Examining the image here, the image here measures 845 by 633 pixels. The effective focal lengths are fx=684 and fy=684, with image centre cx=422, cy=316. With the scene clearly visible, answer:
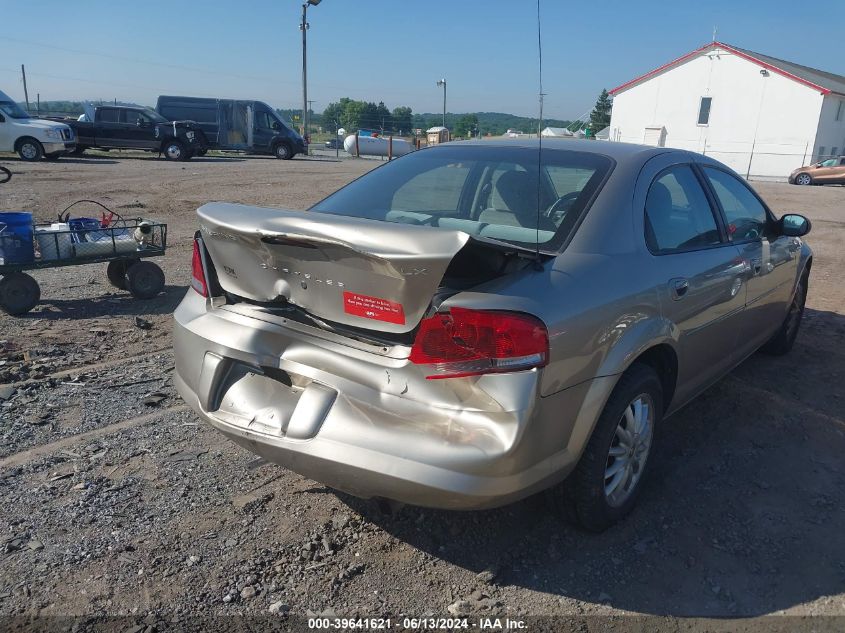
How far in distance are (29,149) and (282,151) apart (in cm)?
1054

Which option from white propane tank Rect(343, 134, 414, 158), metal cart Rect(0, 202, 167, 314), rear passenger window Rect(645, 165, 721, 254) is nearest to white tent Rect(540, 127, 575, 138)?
rear passenger window Rect(645, 165, 721, 254)

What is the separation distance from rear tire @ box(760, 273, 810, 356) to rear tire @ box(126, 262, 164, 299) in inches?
209

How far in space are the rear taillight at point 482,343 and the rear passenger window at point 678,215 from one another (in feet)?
3.51

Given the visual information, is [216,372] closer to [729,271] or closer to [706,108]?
[729,271]

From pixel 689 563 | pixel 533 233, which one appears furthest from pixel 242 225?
pixel 689 563

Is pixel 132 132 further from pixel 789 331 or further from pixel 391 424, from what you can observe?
pixel 391 424

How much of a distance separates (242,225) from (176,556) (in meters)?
1.35

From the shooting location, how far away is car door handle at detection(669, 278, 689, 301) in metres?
3.13

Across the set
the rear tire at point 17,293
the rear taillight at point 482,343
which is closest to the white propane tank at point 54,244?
the rear tire at point 17,293

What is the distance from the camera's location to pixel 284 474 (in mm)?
3396

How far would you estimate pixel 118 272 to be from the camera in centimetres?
662

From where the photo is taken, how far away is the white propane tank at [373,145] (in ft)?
128

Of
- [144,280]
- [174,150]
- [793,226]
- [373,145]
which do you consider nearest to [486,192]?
[793,226]

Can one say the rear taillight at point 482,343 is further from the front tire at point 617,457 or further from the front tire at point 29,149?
the front tire at point 29,149
